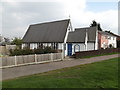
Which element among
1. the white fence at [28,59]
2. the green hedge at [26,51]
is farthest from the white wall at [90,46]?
the green hedge at [26,51]

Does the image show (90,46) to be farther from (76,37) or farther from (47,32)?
(47,32)

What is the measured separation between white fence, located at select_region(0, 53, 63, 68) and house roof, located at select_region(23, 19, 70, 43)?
735 cm

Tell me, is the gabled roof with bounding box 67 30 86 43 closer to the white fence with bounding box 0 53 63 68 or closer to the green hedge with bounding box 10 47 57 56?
the white fence with bounding box 0 53 63 68

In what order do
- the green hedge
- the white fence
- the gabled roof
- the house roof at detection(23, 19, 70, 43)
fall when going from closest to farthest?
1. the white fence
2. the green hedge
3. the gabled roof
4. the house roof at detection(23, 19, 70, 43)

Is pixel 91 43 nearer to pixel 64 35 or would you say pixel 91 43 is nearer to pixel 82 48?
pixel 82 48

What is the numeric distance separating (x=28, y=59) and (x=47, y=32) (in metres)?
15.0

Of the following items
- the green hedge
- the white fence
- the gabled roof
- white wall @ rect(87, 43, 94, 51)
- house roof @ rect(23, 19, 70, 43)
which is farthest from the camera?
white wall @ rect(87, 43, 94, 51)

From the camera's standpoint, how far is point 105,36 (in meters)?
42.3

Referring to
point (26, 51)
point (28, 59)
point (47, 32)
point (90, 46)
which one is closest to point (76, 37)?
point (90, 46)

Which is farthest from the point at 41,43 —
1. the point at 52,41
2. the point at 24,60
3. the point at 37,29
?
the point at 24,60

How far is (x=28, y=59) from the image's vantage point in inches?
648

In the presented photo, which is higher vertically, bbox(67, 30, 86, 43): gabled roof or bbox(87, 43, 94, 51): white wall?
bbox(67, 30, 86, 43): gabled roof

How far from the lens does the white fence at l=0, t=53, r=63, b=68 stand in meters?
14.6

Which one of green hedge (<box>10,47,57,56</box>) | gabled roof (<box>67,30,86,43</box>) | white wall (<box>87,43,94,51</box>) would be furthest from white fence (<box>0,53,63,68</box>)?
white wall (<box>87,43,94,51</box>)
